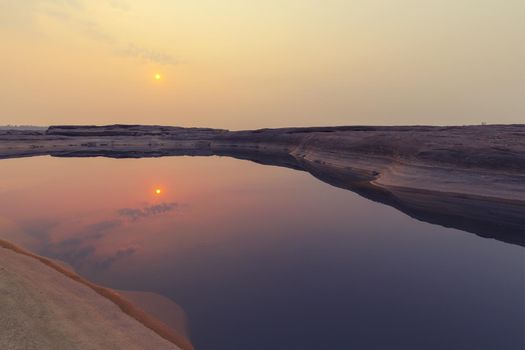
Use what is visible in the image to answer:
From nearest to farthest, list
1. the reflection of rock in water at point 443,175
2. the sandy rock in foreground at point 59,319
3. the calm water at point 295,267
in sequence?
the sandy rock in foreground at point 59,319, the calm water at point 295,267, the reflection of rock in water at point 443,175

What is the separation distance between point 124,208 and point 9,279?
13835 millimetres

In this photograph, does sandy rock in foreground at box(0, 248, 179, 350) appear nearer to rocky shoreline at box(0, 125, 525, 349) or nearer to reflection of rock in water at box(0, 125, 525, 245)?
rocky shoreline at box(0, 125, 525, 349)

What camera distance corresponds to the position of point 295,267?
11516 mm

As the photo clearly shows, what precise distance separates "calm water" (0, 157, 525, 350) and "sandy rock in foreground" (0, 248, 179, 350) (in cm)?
137

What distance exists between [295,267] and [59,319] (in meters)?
7.11

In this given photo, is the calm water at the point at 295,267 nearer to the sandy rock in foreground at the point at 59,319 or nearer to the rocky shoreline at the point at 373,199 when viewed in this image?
the rocky shoreline at the point at 373,199

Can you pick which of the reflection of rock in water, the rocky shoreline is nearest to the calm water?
the rocky shoreline

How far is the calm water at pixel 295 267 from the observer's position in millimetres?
7727

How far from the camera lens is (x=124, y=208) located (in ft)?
67.5

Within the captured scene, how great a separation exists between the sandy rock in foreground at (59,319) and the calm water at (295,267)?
1366 mm

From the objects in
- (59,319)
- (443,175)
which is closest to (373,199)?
(443,175)

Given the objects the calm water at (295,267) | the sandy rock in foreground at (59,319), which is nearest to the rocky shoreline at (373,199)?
the sandy rock in foreground at (59,319)

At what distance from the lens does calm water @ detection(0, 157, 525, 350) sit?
773 cm

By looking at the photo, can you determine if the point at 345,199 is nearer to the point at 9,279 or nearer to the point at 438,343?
the point at 438,343
